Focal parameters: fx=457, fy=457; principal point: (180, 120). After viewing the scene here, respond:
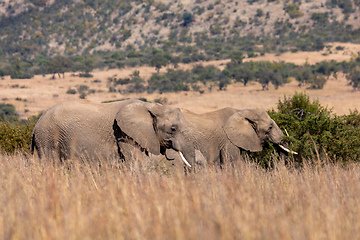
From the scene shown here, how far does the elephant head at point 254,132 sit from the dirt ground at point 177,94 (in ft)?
76.8

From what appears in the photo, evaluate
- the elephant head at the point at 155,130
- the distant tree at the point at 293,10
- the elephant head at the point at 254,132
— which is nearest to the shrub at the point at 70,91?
the elephant head at the point at 254,132

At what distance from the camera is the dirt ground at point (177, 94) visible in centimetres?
3953

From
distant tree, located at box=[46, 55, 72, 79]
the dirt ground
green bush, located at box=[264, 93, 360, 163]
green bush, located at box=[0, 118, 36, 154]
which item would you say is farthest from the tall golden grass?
distant tree, located at box=[46, 55, 72, 79]

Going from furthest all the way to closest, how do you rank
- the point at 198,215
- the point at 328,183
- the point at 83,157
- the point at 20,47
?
the point at 20,47 → the point at 83,157 → the point at 328,183 → the point at 198,215

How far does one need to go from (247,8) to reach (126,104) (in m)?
99.2

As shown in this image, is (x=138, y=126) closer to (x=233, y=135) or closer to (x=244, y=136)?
(x=233, y=135)

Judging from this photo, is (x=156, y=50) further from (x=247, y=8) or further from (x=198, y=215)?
(x=198, y=215)

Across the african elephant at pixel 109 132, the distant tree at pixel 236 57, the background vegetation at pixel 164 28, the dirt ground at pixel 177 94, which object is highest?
the african elephant at pixel 109 132

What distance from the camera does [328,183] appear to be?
6.18 m

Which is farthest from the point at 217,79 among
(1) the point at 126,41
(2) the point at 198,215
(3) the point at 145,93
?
(2) the point at 198,215

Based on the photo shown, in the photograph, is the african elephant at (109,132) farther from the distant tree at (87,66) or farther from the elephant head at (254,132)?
the distant tree at (87,66)

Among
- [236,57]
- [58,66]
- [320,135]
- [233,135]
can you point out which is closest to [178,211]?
[233,135]

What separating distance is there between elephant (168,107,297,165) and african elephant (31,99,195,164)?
1.44 metres

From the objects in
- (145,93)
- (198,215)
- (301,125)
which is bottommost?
(145,93)
